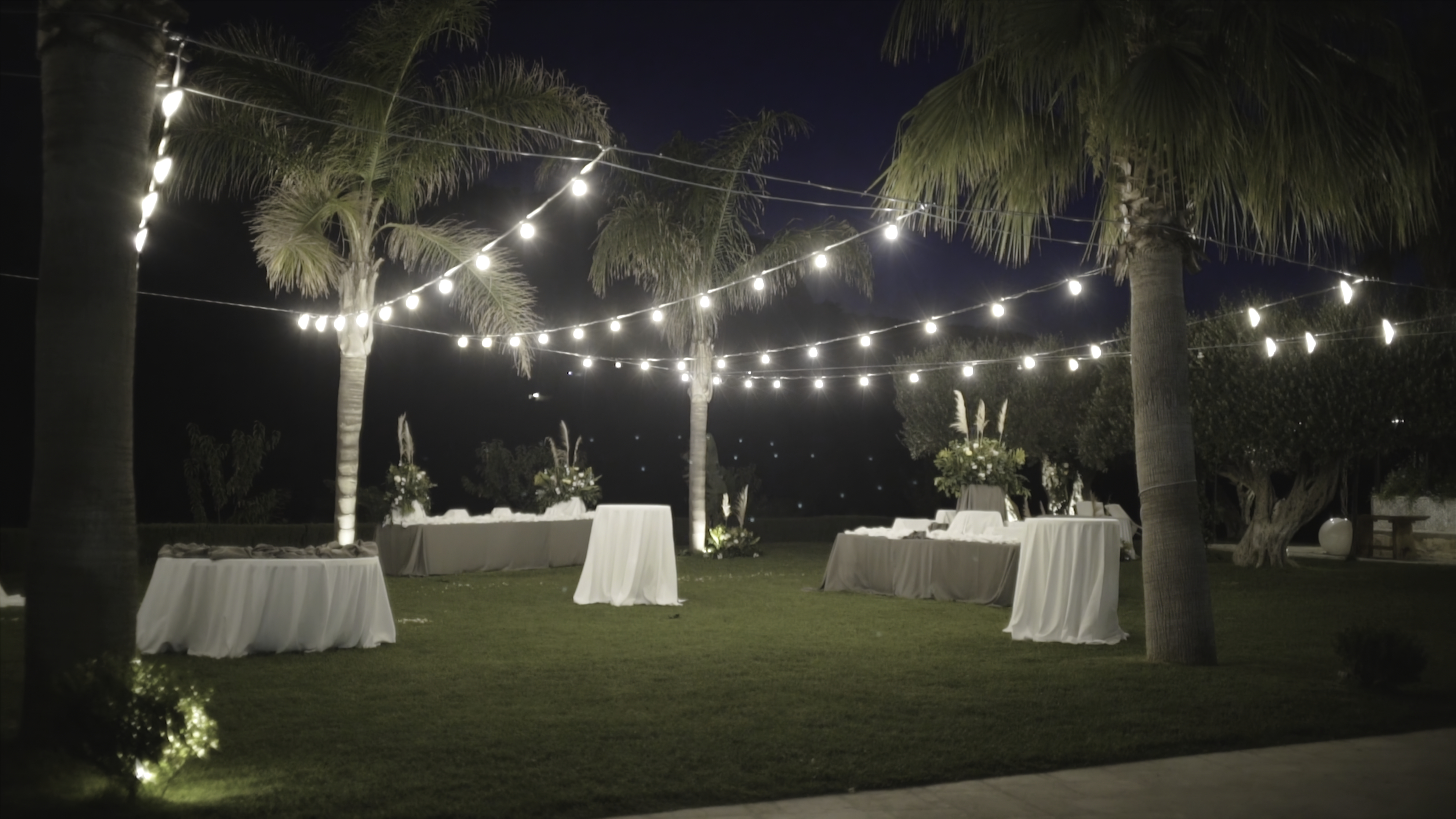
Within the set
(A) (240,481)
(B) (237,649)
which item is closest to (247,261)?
(A) (240,481)

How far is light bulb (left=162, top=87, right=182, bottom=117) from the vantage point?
629 cm

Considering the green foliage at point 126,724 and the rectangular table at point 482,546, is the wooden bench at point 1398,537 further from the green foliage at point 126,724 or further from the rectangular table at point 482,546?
the green foliage at point 126,724

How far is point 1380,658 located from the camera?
5.73 meters

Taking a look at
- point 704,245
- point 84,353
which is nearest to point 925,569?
point 704,245

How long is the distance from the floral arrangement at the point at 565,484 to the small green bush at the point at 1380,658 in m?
11.2

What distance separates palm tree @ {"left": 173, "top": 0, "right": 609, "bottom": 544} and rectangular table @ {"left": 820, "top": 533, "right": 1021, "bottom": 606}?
518 centimetres

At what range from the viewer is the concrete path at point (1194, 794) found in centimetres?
358

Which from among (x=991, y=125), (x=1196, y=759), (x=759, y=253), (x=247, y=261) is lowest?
(x=1196, y=759)

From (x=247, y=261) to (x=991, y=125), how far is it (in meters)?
21.7

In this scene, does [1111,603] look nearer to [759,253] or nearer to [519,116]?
[519,116]

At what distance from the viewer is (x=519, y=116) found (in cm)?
1122

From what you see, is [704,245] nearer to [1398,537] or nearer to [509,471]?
[509,471]

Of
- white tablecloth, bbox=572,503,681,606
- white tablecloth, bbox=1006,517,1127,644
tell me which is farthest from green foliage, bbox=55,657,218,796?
white tablecloth, bbox=572,503,681,606

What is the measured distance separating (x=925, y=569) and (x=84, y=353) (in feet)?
28.0
